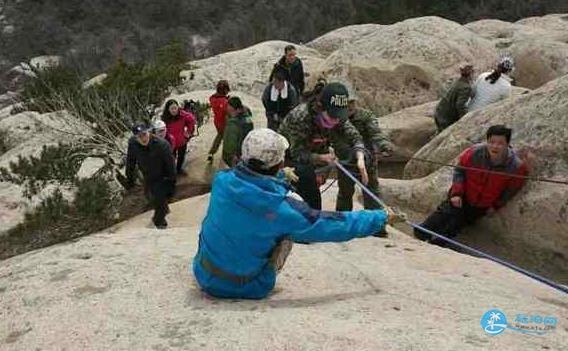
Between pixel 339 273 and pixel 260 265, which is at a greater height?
pixel 260 265

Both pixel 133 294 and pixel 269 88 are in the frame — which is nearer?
pixel 133 294

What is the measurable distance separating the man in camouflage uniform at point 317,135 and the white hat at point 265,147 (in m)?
1.89

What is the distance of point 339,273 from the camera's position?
208 inches

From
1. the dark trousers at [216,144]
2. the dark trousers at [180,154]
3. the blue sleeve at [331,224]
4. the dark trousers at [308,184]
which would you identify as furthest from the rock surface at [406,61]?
the blue sleeve at [331,224]

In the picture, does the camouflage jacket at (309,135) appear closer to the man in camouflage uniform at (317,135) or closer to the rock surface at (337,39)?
the man in camouflage uniform at (317,135)

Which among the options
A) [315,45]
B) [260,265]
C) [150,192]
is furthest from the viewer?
[315,45]

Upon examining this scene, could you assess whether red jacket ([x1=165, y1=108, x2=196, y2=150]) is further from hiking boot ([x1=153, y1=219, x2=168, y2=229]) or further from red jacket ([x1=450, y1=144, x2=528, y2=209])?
red jacket ([x1=450, y1=144, x2=528, y2=209])

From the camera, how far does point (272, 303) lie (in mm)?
4582

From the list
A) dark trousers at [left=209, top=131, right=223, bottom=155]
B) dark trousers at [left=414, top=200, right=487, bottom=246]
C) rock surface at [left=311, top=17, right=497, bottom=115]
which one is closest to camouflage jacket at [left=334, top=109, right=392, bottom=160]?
dark trousers at [left=414, top=200, right=487, bottom=246]

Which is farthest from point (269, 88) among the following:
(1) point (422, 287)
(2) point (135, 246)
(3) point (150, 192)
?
(1) point (422, 287)

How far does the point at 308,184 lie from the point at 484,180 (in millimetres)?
1794

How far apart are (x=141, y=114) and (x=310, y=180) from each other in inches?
308

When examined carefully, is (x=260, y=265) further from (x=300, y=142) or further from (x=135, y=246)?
(x=300, y=142)

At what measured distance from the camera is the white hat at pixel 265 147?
4238 mm
